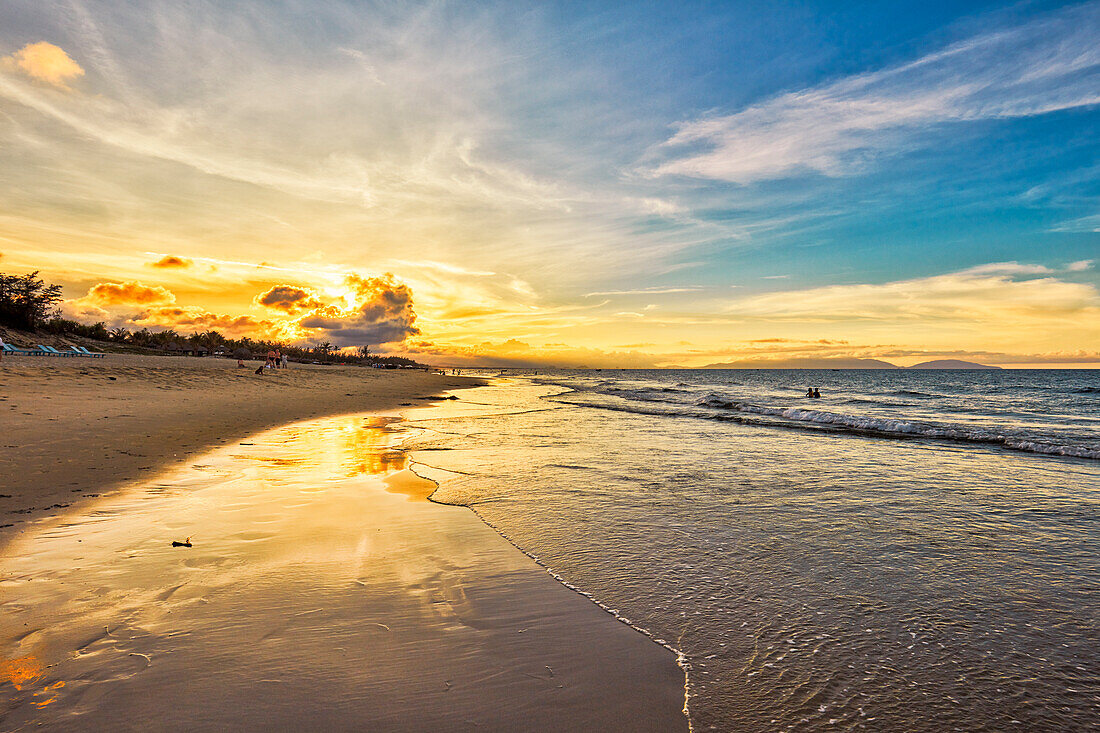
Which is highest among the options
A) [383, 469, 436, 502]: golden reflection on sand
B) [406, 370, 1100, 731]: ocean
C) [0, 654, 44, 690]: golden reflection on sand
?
[0, 654, 44, 690]: golden reflection on sand

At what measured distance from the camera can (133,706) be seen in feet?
9.46

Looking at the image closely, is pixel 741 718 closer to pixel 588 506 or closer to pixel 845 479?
pixel 588 506

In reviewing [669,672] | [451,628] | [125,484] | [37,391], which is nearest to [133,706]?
[451,628]

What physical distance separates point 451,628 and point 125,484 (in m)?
7.71

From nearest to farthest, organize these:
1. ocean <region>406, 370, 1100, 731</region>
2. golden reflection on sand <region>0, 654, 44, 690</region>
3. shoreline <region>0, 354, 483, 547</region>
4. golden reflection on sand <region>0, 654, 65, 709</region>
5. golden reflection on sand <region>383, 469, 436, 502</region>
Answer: golden reflection on sand <region>0, 654, 65, 709</region> < golden reflection on sand <region>0, 654, 44, 690</region> < ocean <region>406, 370, 1100, 731</region> < shoreline <region>0, 354, 483, 547</region> < golden reflection on sand <region>383, 469, 436, 502</region>

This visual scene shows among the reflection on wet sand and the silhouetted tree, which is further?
the silhouetted tree

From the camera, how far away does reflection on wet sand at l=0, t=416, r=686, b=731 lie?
294cm

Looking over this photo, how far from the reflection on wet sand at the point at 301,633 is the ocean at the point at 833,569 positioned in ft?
1.99

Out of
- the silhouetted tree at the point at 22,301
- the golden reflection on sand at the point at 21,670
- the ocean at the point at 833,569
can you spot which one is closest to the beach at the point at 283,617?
the golden reflection on sand at the point at 21,670

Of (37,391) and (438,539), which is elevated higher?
(37,391)

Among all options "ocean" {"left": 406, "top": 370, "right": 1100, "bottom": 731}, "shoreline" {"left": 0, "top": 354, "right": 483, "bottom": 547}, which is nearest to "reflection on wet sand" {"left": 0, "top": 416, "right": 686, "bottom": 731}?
"ocean" {"left": 406, "top": 370, "right": 1100, "bottom": 731}

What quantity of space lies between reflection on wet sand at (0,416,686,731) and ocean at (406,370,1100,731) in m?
0.61

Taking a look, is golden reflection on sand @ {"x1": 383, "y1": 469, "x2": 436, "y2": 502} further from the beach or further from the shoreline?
the shoreline

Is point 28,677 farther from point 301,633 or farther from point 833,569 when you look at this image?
point 833,569
